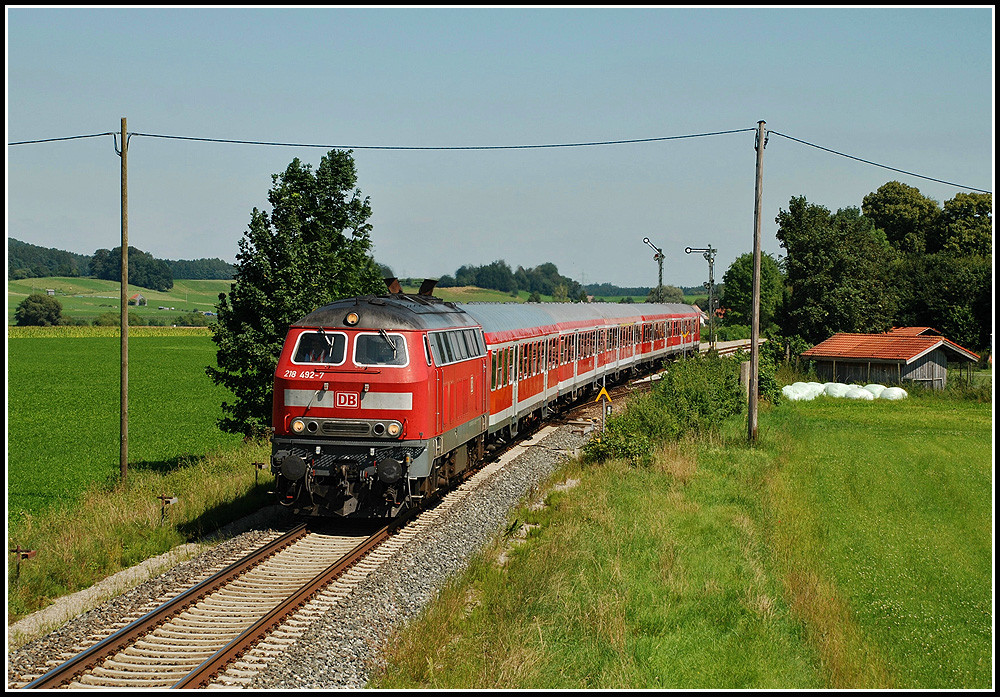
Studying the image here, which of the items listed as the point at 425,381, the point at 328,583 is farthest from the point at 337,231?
the point at 328,583

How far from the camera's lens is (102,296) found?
129 m

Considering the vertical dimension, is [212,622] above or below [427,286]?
below

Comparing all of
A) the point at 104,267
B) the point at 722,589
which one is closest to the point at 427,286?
the point at 722,589

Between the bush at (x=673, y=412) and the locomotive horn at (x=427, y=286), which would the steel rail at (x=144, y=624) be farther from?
the bush at (x=673, y=412)

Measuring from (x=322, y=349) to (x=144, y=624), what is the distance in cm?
564

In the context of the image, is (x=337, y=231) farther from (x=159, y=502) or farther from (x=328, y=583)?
(x=328, y=583)

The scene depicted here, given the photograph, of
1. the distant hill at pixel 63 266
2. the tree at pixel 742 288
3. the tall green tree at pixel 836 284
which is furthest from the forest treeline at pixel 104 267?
the tall green tree at pixel 836 284

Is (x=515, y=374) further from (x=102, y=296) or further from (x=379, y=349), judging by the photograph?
(x=102, y=296)

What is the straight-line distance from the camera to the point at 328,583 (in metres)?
12.6

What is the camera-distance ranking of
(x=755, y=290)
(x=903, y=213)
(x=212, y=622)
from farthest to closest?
(x=903, y=213) → (x=755, y=290) → (x=212, y=622)

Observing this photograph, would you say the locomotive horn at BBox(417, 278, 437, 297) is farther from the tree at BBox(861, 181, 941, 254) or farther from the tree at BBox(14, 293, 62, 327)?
the tree at BBox(14, 293, 62, 327)

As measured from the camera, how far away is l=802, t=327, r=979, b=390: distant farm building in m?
46.2

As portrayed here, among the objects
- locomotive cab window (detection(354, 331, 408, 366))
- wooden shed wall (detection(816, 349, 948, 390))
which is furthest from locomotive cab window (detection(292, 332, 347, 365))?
wooden shed wall (detection(816, 349, 948, 390))

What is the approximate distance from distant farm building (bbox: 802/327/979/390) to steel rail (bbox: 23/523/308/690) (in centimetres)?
3955
